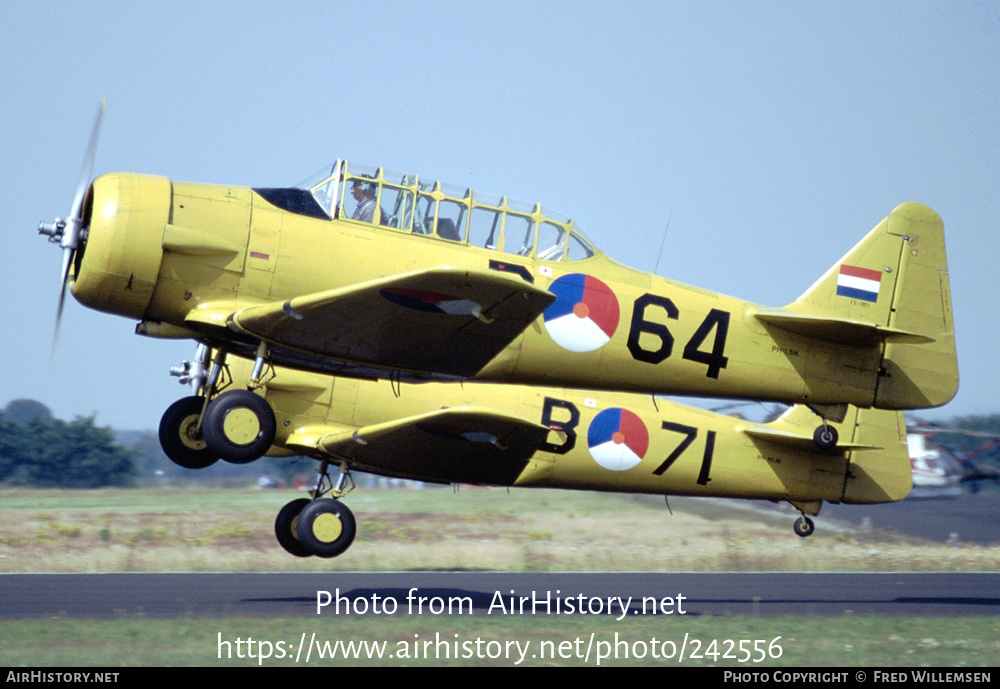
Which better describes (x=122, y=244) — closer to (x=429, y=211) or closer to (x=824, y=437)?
(x=429, y=211)

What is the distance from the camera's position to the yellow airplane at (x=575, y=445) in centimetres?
1223

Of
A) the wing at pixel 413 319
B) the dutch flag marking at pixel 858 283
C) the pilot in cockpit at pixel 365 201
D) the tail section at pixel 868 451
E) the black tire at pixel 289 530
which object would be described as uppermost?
the dutch flag marking at pixel 858 283

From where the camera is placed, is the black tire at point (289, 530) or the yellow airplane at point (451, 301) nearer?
the yellow airplane at point (451, 301)

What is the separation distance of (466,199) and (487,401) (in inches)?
170

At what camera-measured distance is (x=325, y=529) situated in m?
11.3

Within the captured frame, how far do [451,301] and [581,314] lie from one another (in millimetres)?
2209

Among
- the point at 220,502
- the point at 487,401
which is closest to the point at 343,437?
the point at 487,401

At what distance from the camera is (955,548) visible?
64.1 ft

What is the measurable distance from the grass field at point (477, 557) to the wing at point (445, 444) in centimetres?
219

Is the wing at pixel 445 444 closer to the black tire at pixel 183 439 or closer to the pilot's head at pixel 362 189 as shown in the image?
the black tire at pixel 183 439

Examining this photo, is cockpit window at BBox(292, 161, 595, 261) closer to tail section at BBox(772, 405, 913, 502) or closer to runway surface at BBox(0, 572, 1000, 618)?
runway surface at BBox(0, 572, 1000, 618)

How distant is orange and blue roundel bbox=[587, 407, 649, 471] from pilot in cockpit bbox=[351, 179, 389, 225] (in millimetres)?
5275

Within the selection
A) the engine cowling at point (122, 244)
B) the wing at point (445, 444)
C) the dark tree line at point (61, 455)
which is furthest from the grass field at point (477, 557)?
the dark tree line at point (61, 455)

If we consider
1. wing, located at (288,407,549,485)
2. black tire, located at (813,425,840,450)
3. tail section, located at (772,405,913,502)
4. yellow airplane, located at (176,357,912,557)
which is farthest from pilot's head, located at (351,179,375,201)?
tail section, located at (772,405,913,502)
